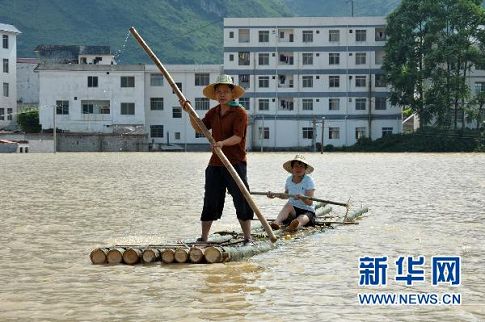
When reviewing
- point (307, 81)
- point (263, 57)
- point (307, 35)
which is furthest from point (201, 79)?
point (307, 35)

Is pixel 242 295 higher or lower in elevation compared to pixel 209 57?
lower

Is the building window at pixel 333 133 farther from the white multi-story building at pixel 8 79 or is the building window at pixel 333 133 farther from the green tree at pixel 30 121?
the white multi-story building at pixel 8 79

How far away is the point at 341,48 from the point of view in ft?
275

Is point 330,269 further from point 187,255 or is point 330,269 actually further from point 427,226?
point 427,226

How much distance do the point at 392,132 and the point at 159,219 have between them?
227 ft

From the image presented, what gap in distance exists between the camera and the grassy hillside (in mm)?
162625

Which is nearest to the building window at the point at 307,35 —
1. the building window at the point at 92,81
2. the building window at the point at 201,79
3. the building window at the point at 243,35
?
the building window at the point at 243,35

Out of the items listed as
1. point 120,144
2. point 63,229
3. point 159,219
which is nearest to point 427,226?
point 159,219

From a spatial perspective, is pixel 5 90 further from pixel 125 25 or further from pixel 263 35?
pixel 125 25

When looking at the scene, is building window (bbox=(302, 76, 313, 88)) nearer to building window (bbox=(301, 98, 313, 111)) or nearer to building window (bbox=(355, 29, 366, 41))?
building window (bbox=(301, 98, 313, 111))

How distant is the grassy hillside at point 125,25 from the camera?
162625 millimetres

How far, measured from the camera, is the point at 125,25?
17338 cm

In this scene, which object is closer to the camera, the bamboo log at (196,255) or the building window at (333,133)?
the bamboo log at (196,255)

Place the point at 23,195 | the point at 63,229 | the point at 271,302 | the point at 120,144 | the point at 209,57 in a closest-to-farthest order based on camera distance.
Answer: the point at 271,302 → the point at 63,229 → the point at 23,195 → the point at 120,144 → the point at 209,57
